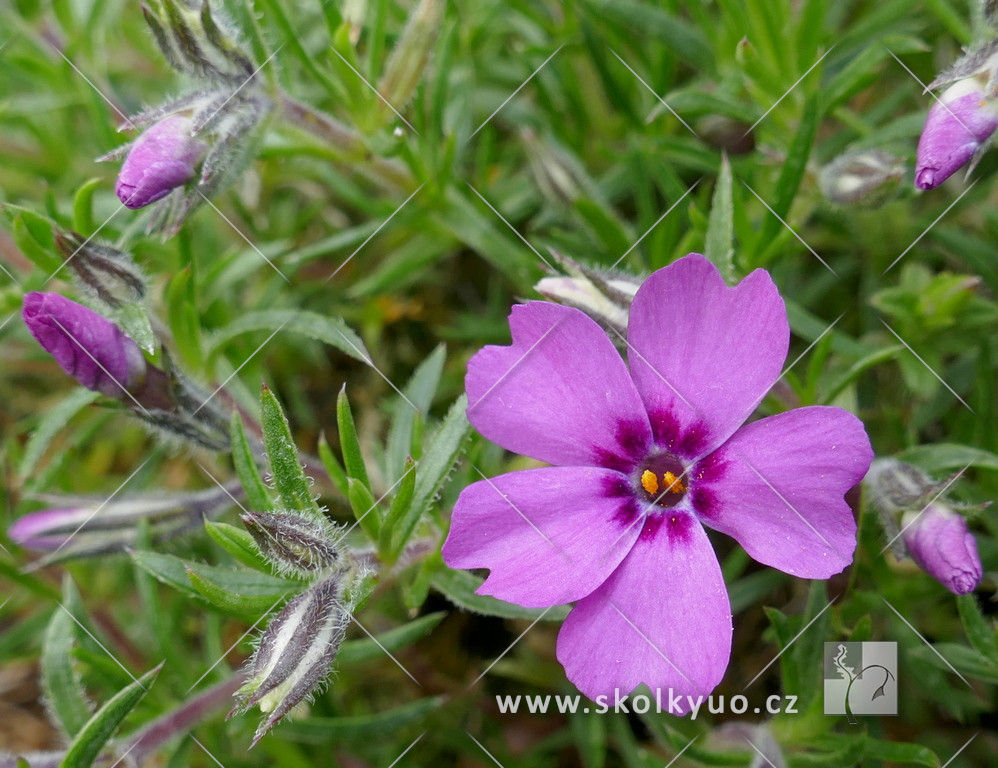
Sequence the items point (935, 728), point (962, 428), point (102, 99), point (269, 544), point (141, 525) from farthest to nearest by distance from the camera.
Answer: point (102, 99), point (935, 728), point (962, 428), point (141, 525), point (269, 544)

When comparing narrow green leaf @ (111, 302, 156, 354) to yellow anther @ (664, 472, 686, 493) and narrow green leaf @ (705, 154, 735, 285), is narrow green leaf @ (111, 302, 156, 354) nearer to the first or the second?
yellow anther @ (664, 472, 686, 493)

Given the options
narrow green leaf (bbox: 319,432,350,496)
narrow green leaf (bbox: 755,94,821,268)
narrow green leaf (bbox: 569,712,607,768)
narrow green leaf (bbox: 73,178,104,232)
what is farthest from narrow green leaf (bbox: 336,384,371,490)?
narrow green leaf (bbox: 755,94,821,268)

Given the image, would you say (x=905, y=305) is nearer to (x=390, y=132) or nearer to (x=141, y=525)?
(x=390, y=132)

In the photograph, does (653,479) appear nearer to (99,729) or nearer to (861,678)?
(861,678)


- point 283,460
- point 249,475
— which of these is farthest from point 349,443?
point 249,475

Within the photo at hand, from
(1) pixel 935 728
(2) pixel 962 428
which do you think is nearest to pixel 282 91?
(2) pixel 962 428

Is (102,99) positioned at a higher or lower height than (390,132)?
higher

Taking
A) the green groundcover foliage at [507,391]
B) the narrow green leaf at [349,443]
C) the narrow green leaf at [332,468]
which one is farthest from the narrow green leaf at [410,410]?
the narrow green leaf at [349,443]
